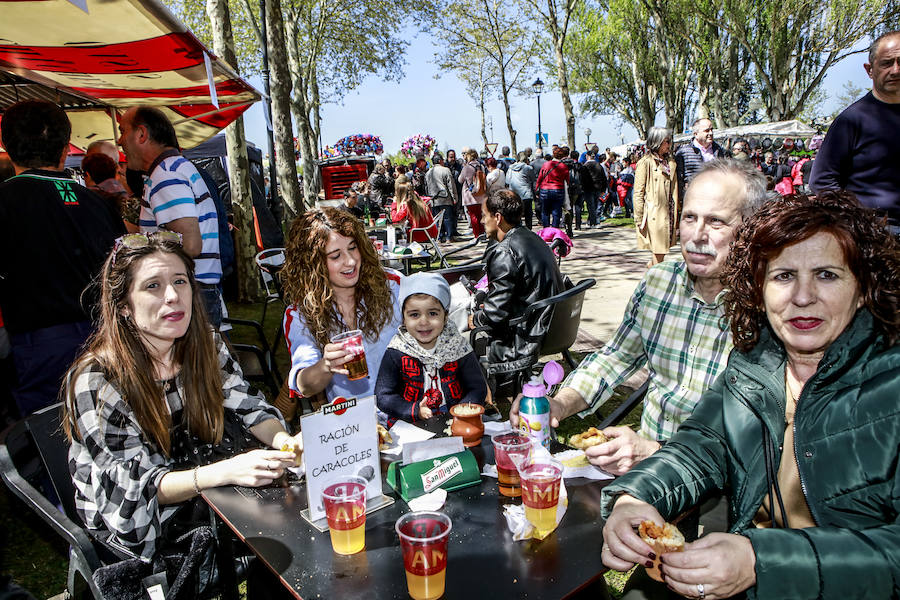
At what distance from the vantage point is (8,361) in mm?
3301

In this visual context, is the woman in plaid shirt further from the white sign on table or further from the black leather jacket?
the black leather jacket

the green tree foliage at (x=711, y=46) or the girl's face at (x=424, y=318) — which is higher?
the green tree foliage at (x=711, y=46)

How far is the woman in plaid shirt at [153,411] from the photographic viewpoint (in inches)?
67.8

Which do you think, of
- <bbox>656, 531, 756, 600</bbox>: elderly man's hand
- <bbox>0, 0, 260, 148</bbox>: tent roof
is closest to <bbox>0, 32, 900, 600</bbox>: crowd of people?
<bbox>656, 531, 756, 600</bbox>: elderly man's hand

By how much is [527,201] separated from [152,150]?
32.9ft

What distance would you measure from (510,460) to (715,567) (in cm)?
59

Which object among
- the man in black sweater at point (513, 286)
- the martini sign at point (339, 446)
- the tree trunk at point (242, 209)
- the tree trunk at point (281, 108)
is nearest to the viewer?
the martini sign at point (339, 446)

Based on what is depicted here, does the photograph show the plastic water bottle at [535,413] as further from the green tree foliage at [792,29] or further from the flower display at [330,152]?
the green tree foliage at [792,29]

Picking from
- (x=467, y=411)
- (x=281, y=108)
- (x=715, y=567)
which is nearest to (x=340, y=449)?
(x=467, y=411)

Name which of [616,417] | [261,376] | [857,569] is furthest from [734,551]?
[261,376]

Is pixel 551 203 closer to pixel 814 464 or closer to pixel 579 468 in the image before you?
pixel 579 468

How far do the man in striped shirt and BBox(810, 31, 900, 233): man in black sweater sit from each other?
153 inches

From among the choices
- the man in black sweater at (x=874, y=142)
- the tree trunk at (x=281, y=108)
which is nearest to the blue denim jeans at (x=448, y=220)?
the tree trunk at (x=281, y=108)

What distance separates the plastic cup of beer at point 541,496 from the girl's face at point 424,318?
1.26 metres
